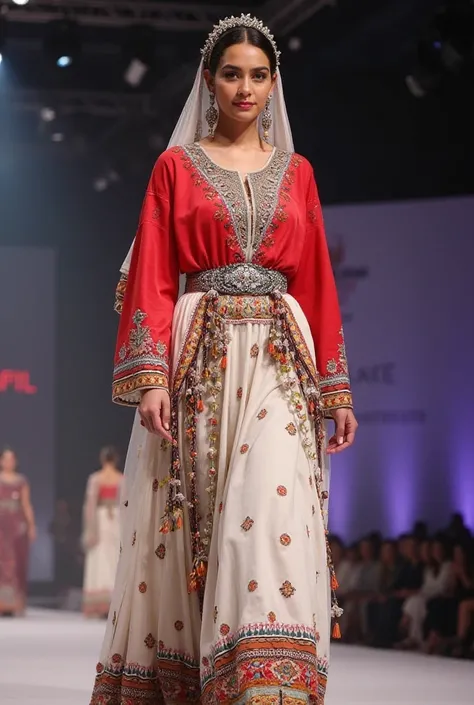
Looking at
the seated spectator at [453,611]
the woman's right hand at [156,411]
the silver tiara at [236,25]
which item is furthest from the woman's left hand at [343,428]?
the seated spectator at [453,611]

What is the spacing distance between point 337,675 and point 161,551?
2365mm

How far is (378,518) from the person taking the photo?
972 cm

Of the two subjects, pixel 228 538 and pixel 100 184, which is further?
pixel 100 184

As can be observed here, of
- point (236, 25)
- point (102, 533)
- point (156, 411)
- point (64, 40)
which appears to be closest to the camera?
point (156, 411)

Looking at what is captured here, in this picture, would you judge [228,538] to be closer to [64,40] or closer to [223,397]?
[223,397]

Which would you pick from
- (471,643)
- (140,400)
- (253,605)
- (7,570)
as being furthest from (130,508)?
(7,570)

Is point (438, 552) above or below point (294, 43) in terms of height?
below

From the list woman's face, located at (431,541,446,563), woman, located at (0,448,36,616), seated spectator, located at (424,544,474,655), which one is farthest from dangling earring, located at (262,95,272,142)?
woman, located at (0,448,36,616)

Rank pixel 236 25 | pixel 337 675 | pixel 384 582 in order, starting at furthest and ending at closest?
pixel 384 582
pixel 337 675
pixel 236 25

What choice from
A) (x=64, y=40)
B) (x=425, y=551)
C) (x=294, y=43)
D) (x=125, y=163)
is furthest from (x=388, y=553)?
(x=125, y=163)

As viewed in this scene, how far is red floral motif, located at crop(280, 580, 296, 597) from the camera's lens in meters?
2.90

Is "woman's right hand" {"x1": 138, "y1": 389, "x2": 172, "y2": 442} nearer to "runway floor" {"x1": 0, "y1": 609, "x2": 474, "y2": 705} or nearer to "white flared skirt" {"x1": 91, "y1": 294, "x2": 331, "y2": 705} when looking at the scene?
"white flared skirt" {"x1": 91, "y1": 294, "x2": 331, "y2": 705}

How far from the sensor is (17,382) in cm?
1343

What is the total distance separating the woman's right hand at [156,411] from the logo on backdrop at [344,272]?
260 inches
